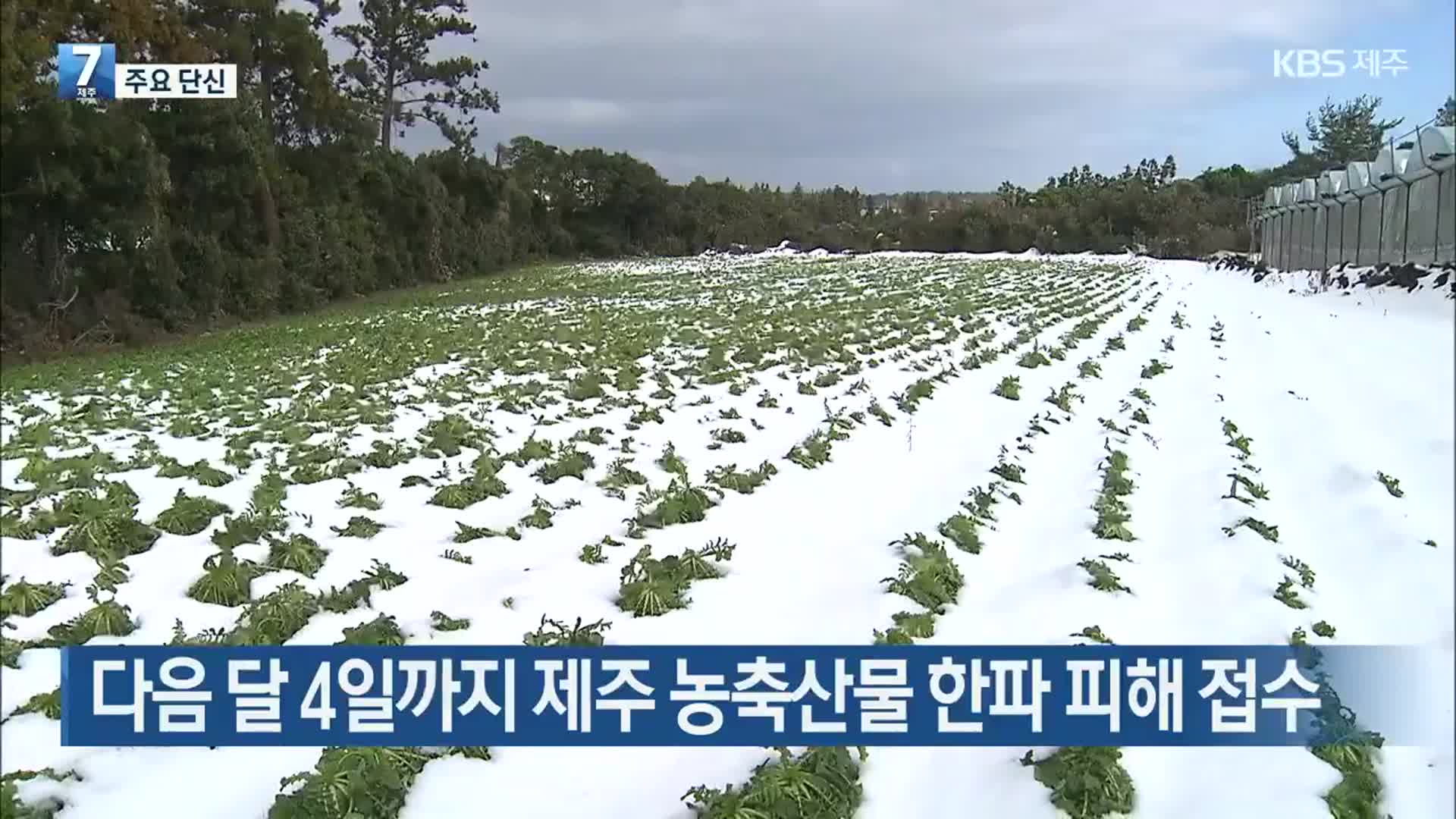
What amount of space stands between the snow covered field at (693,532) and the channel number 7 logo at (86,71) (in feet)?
1.56

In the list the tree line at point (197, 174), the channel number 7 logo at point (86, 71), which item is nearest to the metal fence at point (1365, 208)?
the tree line at point (197, 174)

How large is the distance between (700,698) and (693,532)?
234 cm

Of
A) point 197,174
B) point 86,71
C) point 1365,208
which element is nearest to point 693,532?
point 197,174

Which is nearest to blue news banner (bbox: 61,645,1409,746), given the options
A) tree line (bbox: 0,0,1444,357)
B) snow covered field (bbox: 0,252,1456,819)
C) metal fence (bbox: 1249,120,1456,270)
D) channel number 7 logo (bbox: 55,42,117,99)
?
snow covered field (bbox: 0,252,1456,819)

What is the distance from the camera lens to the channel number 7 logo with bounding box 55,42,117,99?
5.90 ft

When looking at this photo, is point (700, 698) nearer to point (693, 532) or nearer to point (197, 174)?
point (197, 174)

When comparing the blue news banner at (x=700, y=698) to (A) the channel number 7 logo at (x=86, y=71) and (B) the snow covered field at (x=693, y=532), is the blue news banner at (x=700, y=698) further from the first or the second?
(A) the channel number 7 logo at (x=86, y=71)

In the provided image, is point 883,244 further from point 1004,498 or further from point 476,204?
point 1004,498

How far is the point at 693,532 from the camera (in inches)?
189

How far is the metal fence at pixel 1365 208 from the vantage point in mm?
12625

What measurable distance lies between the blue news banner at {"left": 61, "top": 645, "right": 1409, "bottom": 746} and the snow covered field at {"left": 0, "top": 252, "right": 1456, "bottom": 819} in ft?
0.44

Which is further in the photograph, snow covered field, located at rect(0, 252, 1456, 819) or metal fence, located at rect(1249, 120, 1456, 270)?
metal fence, located at rect(1249, 120, 1456, 270)

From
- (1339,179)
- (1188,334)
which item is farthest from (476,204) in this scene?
(1339,179)

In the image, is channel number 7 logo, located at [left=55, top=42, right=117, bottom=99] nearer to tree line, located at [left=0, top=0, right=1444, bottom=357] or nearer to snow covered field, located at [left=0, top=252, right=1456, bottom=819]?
tree line, located at [left=0, top=0, right=1444, bottom=357]
